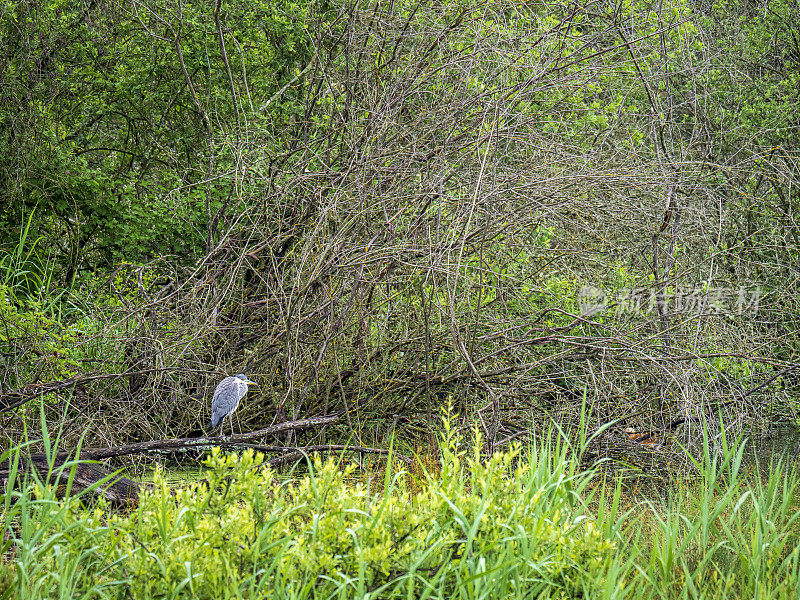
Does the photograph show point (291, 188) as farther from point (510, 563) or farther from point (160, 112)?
point (510, 563)

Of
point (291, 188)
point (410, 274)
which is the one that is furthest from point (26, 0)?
point (410, 274)

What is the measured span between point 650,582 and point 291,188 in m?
3.56

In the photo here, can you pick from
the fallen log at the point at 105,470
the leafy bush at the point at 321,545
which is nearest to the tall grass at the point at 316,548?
the leafy bush at the point at 321,545

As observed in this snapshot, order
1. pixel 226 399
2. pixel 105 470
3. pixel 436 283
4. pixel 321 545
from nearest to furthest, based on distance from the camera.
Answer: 1. pixel 321 545
2. pixel 105 470
3. pixel 226 399
4. pixel 436 283

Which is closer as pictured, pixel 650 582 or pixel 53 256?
pixel 650 582

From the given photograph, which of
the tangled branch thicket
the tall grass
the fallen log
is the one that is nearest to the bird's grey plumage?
the fallen log

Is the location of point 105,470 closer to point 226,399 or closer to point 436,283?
point 226,399

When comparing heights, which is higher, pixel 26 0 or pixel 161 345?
pixel 26 0

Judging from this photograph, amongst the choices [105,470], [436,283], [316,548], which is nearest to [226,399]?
[105,470]

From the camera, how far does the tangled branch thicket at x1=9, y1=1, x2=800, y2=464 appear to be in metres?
4.67

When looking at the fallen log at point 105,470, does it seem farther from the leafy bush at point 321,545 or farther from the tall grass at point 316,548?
the leafy bush at point 321,545

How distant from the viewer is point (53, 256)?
724cm

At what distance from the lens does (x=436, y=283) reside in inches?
176

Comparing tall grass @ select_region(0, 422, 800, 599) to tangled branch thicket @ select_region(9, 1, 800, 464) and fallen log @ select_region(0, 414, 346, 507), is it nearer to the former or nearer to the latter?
fallen log @ select_region(0, 414, 346, 507)
